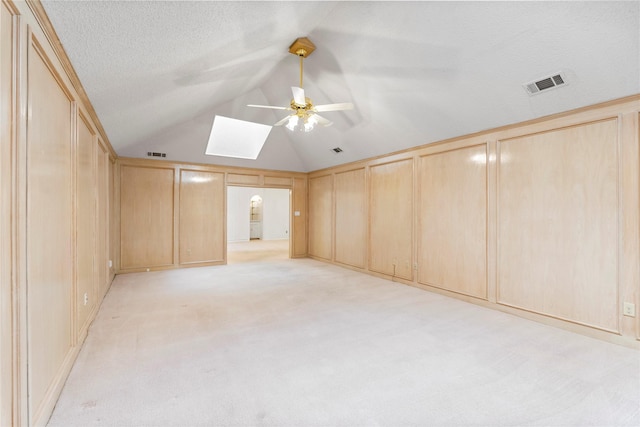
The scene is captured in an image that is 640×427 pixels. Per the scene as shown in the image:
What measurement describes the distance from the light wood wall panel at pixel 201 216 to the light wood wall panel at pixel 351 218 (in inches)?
111

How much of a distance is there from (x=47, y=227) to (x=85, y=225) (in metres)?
1.31

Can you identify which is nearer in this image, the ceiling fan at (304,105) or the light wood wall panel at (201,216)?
the ceiling fan at (304,105)

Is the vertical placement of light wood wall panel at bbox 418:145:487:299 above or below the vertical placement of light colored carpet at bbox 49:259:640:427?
above

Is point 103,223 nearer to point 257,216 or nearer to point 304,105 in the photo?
point 304,105

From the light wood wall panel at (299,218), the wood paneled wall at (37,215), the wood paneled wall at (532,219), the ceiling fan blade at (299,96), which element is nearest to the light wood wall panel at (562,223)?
the wood paneled wall at (532,219)

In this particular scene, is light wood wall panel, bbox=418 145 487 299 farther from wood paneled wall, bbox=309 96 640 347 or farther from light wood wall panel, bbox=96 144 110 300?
light wood wall panel, bbox=96 144 110 300

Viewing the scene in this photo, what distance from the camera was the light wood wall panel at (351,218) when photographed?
6363 millimetres

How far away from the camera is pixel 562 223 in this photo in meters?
3.31

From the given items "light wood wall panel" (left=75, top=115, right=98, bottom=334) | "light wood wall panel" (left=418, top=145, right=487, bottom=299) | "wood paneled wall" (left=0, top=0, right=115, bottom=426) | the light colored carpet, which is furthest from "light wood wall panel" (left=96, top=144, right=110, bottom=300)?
"light wood wall panel" (left=418, top=145, right=487, bottom=299)

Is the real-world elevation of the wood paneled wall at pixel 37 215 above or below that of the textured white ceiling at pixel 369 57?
below

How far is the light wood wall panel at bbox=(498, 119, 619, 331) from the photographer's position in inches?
118

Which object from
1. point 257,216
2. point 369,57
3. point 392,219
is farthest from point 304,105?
point 257,216

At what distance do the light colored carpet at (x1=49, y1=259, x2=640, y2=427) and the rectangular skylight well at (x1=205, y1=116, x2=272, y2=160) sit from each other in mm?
3835
